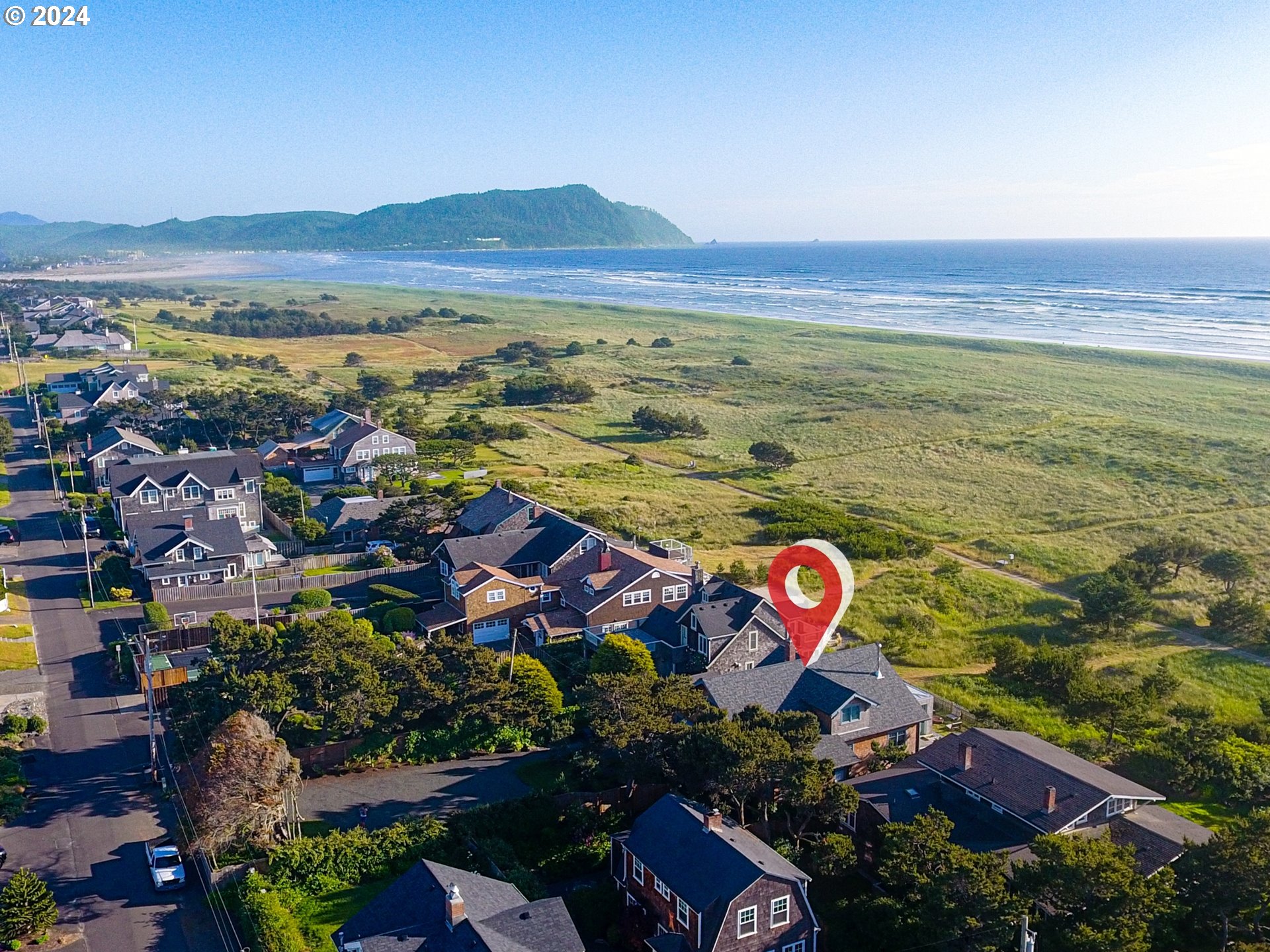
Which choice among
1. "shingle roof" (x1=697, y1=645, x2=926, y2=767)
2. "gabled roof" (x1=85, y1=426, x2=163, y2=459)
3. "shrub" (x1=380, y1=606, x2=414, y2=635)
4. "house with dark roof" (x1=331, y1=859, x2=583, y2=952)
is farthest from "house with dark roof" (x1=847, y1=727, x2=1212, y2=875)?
"gabled roof" (x1=85, y1=426, x2=163, y2=459)

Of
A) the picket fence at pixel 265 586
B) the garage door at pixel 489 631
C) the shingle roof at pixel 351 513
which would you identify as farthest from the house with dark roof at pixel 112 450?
the garage door at pixel 489 631

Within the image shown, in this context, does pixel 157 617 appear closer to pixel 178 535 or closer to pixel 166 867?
pixel 178 535

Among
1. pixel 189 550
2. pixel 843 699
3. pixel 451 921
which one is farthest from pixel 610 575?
pixel 451 921

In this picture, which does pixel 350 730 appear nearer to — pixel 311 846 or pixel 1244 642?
pixel 311 846

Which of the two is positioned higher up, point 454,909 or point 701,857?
point 454,909

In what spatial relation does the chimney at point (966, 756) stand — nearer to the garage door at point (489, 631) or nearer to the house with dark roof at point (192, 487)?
the garage door at point (489, 631)

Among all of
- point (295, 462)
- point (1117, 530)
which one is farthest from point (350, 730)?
point (1117, 530)

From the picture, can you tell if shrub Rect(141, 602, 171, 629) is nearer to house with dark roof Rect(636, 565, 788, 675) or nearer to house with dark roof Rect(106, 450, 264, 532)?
house with dark roof Rect(106, 450, 264, 532)
